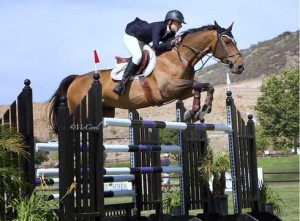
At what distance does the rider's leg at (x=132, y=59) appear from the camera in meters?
7.56

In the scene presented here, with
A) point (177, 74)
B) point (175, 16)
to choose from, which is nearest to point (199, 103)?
point (177, 74)

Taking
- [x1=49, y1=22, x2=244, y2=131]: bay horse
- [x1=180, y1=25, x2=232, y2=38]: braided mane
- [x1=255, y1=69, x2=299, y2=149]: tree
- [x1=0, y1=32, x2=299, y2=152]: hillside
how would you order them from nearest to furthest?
1. [x1=49, y1=22, x2=244, y2=131]: bay horse
2. [x1=180, y1=25, x2=232, y2=38]: braided mane
3. [x1=255, y1=69, x2=299, y2=149]: tree
4. [x1=0, y1=32, x2=299, y2=152]: hillside

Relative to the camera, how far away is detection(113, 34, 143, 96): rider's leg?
756 cm

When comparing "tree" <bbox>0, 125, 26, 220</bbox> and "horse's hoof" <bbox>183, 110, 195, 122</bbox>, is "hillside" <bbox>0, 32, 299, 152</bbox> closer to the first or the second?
"horse's hoof" <bbox>183, 110, 195, 122</bbox>

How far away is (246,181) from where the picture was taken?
7.33m

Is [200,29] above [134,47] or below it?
above

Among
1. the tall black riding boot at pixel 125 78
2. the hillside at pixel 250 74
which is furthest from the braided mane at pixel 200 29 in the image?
the hillside at pixel 250 74

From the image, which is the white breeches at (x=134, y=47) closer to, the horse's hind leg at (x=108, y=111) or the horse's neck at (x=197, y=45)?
the horse's neck at (x=197, y=45)

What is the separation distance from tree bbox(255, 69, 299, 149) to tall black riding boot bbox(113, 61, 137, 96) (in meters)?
49.9

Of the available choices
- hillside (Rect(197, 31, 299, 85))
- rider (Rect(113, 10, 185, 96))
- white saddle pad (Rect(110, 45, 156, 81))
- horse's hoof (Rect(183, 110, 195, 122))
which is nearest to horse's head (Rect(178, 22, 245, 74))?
rider (Rect(113, 10, 185, 96))

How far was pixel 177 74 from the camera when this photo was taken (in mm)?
7480

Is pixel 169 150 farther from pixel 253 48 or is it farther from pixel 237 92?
pixel 253 48

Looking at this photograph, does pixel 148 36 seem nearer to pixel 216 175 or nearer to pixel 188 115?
pixel 188 115

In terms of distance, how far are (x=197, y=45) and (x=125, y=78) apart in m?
0.82
